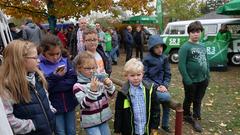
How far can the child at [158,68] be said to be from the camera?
4672mm

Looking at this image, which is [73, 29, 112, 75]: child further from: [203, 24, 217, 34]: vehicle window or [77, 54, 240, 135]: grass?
[203, 24, 217, 34]: vehicle window

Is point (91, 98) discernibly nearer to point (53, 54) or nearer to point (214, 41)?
point (53, 54)

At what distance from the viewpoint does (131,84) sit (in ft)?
11.7

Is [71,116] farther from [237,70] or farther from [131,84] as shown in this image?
[237,70]

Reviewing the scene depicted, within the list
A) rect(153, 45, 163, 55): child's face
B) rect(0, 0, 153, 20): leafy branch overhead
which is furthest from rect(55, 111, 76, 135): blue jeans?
rect(0, 0, 153, 20): leafy branch overhead

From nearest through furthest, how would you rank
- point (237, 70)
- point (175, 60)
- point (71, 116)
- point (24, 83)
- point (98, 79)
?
point (24, 83)
point (98, 79)
point (71, 116)
point (237, 70)
point (175, 60)

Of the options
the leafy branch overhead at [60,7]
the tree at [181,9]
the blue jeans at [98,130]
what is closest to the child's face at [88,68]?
the blue jeans at [98,130]

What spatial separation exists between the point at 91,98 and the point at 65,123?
792 mm

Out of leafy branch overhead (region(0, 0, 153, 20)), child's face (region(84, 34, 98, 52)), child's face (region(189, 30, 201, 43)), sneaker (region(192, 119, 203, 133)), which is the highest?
leafy branch overhead (region(0, 0, 153, 20))

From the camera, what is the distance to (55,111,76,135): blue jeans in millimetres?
3773

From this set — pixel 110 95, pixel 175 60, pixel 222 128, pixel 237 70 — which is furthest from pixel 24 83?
pixel 175 60

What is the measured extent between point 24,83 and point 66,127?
124 centimetres

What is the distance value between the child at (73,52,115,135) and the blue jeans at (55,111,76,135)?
0.41 meters

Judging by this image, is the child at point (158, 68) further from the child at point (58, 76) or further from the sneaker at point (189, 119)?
the child at point (58, 76)
